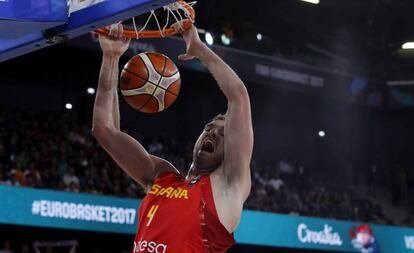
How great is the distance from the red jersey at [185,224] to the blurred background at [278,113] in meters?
10.8

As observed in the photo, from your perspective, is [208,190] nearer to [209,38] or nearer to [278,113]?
[209,38]

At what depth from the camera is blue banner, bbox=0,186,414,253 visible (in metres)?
13.1

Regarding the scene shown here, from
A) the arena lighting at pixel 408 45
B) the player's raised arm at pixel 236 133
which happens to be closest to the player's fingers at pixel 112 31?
the player's raised arm at pixel 236 133

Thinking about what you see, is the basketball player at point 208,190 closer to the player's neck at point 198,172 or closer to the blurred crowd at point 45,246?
the player's neck at point 198,172

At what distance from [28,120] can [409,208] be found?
10807 millimetres

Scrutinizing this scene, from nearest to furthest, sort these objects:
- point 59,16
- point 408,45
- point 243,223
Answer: point 59,16 → point 243,223 → point 408,45

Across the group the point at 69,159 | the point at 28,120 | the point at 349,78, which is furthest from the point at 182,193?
the point at 349,78

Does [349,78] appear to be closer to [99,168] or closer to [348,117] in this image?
[348,117]

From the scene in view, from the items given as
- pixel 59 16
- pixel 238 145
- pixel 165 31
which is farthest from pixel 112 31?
pixel 238 145

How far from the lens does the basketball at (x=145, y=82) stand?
461 centimetres

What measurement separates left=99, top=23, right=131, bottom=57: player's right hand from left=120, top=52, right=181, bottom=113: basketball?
145mm

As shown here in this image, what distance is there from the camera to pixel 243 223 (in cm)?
1593

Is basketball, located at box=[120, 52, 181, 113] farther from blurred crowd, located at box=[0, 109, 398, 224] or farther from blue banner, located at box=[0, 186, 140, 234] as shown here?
blurred crowd, located at box=[0, 109, 398, 224]

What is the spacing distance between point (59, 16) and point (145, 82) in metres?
0.68
